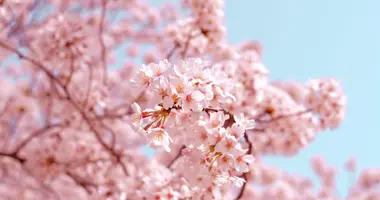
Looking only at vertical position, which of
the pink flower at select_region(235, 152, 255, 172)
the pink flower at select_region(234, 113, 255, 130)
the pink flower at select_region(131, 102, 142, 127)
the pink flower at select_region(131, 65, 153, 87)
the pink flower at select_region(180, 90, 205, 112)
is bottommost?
the pink flower at select_region(235, 152, 255, 172)

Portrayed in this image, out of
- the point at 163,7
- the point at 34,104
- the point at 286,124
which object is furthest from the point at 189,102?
the point at 163,7

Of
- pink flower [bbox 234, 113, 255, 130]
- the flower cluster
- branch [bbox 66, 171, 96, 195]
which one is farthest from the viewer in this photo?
branch [bbox 66, 171, 96, 195]

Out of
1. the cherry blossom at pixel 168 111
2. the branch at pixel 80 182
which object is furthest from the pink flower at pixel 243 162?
the branch at pixel 80 182

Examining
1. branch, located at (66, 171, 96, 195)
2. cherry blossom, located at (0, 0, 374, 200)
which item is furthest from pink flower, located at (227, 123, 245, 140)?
A: branch, located at (66, 171, 96, 195)

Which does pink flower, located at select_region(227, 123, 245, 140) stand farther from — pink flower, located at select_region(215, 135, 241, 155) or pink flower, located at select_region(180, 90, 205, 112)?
pink flower, located at select_region(180, 90, 205, 112)

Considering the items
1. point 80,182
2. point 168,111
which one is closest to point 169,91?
point 168,111

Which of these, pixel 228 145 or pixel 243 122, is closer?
pixel 228 145

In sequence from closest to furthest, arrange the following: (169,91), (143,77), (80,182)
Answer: (169,91) < (143,77) < (80,182)

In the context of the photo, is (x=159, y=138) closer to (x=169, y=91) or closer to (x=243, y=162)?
(x=169, y=91)

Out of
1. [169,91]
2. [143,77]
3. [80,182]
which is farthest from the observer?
[80,182]

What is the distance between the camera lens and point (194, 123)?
1928mm

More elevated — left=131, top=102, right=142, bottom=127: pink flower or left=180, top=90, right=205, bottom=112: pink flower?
left=180, top=90, right=205, bottom=112: pink flower

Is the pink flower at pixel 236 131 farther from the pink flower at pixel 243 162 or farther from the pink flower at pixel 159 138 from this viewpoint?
the pink flower at pixel 159 138

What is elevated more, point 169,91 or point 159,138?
point 169,91
